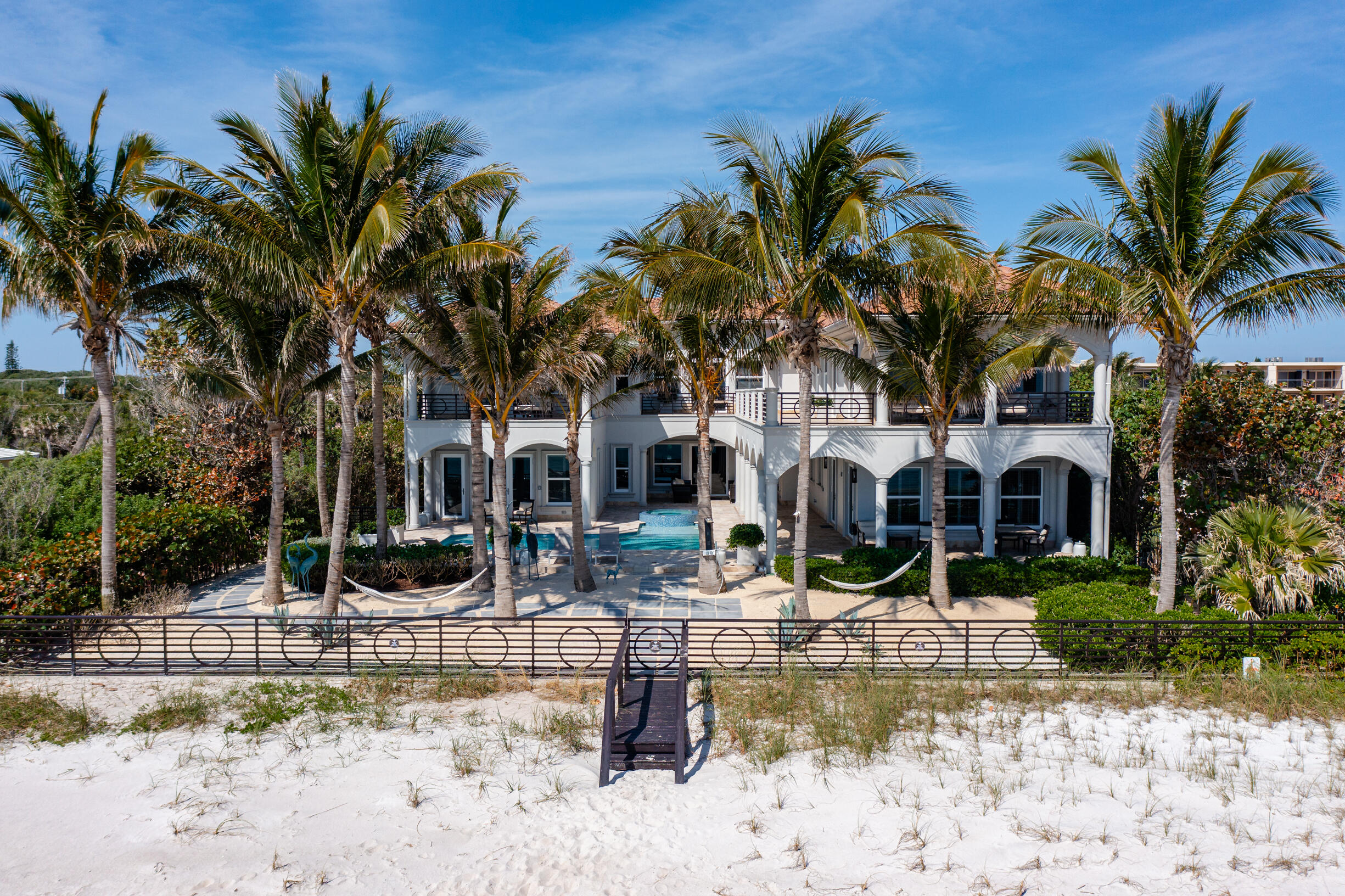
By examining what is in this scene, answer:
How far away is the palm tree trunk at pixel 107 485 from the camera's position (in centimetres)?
1241

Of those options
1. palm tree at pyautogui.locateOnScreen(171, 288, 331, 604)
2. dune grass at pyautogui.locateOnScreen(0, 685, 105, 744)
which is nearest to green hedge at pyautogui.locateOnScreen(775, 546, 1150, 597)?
palm tree at pyautogui.locateOnScreen(171, 288, 331, 604)

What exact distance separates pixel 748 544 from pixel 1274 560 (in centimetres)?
936

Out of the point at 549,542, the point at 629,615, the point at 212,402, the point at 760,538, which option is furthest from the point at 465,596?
the point at 212,402

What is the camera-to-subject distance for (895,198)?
38.1ft

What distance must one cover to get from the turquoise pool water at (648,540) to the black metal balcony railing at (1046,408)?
27.3 ft

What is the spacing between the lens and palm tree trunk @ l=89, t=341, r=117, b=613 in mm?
12406

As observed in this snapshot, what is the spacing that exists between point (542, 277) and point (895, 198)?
5.58 meters

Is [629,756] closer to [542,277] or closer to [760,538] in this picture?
[542,277]

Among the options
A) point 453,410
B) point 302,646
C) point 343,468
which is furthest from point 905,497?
point 302,646

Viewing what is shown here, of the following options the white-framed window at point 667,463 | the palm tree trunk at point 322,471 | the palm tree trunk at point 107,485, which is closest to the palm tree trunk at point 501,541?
the palm tree trunk at point 107,485

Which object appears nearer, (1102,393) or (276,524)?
(276,524)

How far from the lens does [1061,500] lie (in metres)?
19.6

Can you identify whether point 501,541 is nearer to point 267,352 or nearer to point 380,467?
point 380,467

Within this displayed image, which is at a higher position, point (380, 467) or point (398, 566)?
point (380, 467)
